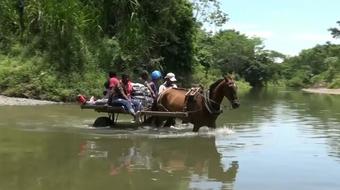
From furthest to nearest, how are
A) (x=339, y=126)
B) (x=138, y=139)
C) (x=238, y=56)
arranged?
(x=238, y=56), (x=339, y=126), (x=138, y=139)

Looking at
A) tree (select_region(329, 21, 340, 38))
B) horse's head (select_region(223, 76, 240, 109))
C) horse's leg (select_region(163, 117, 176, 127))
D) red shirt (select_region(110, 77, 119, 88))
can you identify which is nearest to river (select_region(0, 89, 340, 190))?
horse's leg (select_region(163, 117, 176, 127))

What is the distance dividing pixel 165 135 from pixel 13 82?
17330mm

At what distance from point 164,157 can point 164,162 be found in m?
0.61

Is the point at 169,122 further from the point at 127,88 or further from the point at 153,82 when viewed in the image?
the point at 127,88

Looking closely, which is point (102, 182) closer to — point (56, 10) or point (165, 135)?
point (56, 10)

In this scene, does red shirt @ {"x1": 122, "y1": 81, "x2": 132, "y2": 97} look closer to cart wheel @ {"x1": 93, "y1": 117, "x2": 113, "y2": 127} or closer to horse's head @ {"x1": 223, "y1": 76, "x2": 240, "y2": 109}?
cart wheel @ {"x1": 93, "y1": 117, "x2": 113, "y2": 127}

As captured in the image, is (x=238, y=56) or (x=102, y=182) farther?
(x=238, y=56)

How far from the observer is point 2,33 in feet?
17.0

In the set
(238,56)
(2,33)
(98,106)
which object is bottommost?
(98,106)

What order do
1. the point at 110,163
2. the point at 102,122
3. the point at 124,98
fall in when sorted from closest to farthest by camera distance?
1. the point at 110,163
2. the point at 124,98
3. the point at 102,122

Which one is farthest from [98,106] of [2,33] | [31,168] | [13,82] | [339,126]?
[13,82]

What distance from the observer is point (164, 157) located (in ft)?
34.2

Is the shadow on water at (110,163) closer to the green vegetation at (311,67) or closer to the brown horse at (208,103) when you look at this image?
the brown horse at (208,103)

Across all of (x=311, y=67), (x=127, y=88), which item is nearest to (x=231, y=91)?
(x=127, y=88)
